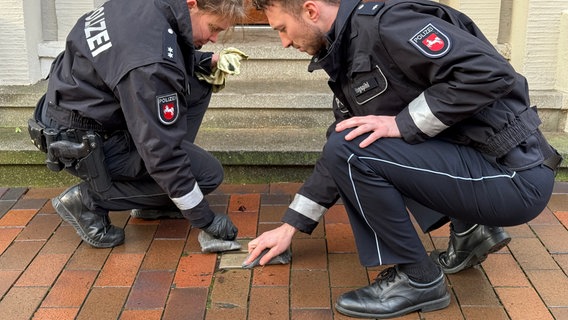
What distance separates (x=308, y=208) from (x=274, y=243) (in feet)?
0.69

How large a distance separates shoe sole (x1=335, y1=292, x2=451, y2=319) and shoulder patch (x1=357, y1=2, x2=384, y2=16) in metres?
1.05

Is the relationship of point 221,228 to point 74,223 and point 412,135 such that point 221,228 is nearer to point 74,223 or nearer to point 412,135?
point 74,223

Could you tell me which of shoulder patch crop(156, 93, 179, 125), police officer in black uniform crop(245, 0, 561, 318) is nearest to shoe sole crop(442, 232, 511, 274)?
police officer in black uniform crop(245, 0, 561, 318)

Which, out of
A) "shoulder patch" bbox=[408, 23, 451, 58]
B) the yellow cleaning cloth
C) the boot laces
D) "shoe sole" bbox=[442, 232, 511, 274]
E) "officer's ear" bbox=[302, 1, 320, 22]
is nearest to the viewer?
"shoulder patch" bbox=[408, 23, 451, 58]

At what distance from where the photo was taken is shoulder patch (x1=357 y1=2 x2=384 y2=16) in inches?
94.2

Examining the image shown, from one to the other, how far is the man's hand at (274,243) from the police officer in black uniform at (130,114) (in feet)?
0.68

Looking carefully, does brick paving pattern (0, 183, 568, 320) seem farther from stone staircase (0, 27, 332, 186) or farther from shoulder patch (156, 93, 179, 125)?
shoulder patch (156, 93, 179, 125)

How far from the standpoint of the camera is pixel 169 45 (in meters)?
2.66

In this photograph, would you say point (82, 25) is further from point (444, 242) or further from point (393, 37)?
point (444, 242)

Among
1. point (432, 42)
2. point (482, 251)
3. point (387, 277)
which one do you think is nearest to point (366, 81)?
point (432, 42)

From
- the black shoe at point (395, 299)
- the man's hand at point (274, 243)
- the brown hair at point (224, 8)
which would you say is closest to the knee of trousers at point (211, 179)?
the man's hand at point (274, 243)

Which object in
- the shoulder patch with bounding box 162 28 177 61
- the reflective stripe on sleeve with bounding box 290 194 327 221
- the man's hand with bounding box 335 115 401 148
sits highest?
the shoulder patch with bounding box 162 28 177 61

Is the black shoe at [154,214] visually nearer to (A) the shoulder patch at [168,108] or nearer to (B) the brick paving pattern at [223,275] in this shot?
(B) the brick paving pattern at [223,275]

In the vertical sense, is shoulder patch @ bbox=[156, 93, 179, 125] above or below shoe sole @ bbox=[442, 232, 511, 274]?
above
